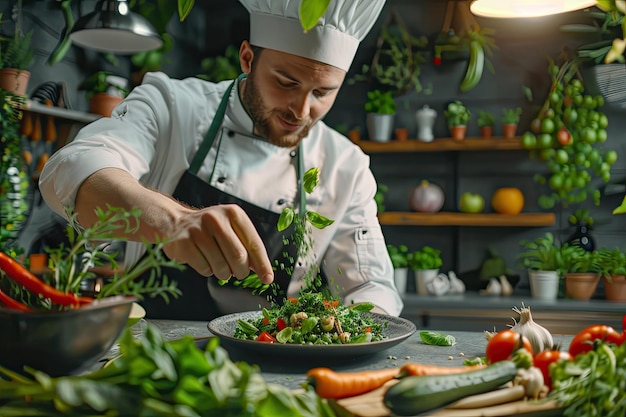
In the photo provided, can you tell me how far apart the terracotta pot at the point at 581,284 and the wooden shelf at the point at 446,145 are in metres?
0.76

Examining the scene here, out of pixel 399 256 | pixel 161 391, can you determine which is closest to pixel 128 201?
pixel 161 391

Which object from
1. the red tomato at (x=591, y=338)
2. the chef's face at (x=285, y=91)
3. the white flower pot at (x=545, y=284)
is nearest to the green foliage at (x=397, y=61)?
the white flower pot at (x=545, y=284)

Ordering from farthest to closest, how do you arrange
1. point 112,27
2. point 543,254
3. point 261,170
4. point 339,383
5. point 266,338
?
1. point 543,254
2. point 112,27
3. point 261,170
4. point 266,338
5. point 339,383

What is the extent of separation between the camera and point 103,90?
312 centimetres

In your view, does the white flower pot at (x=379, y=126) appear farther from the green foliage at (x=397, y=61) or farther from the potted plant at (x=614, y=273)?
the potted plant at (x=614, y=273)

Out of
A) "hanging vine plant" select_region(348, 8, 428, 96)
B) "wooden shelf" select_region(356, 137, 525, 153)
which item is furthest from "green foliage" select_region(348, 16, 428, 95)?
"wooden shelf" select_region(356, 137, 525, 153)

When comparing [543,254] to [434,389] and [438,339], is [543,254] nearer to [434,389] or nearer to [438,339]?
[438,339]

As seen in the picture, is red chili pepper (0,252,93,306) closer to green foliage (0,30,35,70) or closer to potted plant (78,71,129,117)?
green foliage (0,30,35,70)

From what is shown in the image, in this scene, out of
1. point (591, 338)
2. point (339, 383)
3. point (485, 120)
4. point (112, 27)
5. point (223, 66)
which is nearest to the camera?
point (339, 383)

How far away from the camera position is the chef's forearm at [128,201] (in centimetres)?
101

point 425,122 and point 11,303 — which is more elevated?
point 425,122

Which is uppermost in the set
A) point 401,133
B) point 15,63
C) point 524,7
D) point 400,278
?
point 524,7

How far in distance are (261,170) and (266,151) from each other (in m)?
0.06

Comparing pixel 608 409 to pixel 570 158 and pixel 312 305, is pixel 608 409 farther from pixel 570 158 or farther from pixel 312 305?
pixel 570 158
